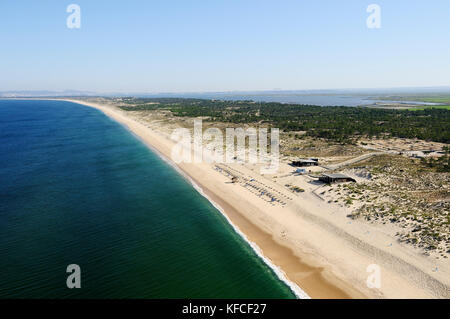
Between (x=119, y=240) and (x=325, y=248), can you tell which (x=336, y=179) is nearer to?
(x=325, y=248)

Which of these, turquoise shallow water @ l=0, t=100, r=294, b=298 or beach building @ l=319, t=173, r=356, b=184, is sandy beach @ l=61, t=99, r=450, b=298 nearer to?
turquoise shallow water @ l=0, t=100, r=294, b=298

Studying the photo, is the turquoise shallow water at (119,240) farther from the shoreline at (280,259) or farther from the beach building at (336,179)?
the beach building at (336,179)

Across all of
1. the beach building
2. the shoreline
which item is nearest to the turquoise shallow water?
the shoreline

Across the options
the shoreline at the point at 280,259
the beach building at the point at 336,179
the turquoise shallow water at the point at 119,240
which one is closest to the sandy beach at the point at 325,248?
the shoreline at the point at 280,259

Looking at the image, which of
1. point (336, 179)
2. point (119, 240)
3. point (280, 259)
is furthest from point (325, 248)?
point (119, 240)

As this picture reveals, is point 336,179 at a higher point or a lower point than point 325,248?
higher
